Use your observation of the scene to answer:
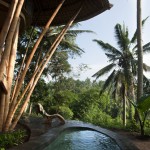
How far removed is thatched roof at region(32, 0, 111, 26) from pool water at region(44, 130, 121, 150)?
5758 mm

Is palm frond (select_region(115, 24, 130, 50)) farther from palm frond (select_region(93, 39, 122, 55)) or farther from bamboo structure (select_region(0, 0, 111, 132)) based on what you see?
bamboo structure (select_region(0, 0, 111, 132))

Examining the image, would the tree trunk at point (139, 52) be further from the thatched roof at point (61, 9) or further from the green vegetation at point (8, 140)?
the green vegetation at point (8, 140)

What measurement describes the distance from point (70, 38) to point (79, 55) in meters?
2.02

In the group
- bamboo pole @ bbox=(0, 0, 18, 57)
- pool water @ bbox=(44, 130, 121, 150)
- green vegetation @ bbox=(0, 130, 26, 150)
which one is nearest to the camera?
green vegetation @ bbox=(0, 130, 26, 150)

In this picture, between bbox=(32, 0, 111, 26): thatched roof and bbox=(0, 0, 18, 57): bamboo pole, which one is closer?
bbox=(0, 0, 18, 57): bamboo pole

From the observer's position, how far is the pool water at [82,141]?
8561 mm

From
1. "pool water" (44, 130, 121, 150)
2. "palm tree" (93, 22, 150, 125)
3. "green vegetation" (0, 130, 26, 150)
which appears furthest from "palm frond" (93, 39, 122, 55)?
"green vegetation" (0, 130, 26, 150)

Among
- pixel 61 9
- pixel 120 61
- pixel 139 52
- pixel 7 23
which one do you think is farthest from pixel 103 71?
pixel 7 23

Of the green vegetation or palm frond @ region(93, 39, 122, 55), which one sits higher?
palm frond @ region(93, 39, 122, 55)

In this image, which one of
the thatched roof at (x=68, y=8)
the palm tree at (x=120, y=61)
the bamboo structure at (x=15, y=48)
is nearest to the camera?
the bamboo structure at (x=15, y=48)

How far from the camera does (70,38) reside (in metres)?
25.5

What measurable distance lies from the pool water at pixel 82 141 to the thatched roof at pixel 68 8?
227 inches

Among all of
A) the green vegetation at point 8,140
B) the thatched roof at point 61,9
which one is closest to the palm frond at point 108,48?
the thatched roof at point 61,9

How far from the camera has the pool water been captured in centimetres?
856
